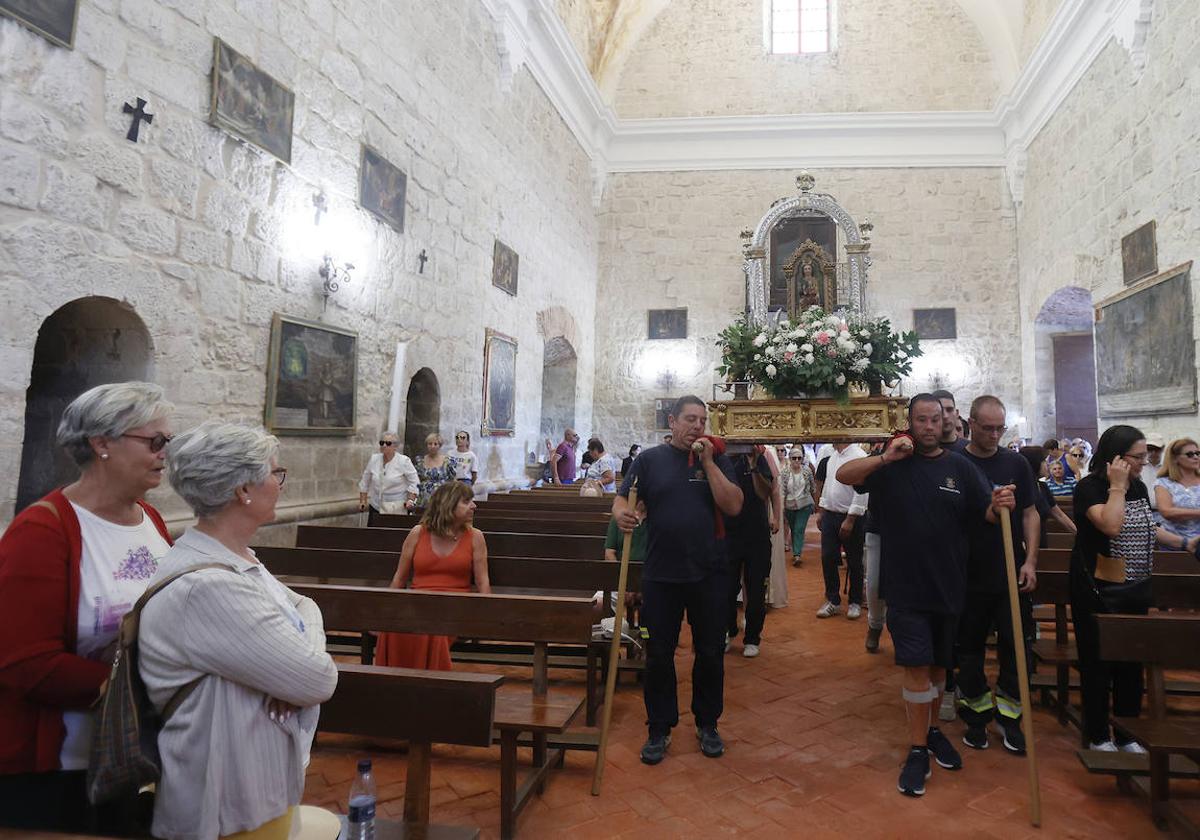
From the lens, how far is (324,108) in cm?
641

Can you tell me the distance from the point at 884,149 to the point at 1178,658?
14.4 metres

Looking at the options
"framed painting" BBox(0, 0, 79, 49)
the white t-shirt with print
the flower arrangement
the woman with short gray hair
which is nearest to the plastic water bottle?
the woman with short gray hair

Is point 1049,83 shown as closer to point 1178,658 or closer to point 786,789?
point 1178,658

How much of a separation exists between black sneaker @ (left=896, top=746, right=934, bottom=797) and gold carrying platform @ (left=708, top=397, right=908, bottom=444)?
1.98 metres

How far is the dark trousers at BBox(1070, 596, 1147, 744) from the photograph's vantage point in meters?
3.20

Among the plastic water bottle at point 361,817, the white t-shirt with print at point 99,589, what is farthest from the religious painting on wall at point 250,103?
the plastic water bottle at point 361,817

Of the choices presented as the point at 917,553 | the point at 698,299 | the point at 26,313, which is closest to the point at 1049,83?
the point at 698,299

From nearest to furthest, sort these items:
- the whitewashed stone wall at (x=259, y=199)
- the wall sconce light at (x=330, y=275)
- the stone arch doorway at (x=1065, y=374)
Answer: the whitewashed stone wall at (x=259, y=199), the wall sconce light at (x=330, y=275), the stone arch doorway at (x=1065, y=374)

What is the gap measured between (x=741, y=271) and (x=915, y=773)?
13.2 metres

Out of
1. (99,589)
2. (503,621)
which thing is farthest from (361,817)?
(503,621)

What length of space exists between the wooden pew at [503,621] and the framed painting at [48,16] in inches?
134

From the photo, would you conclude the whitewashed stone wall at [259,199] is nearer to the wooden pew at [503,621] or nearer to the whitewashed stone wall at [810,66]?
the wooden pew at [503,621]

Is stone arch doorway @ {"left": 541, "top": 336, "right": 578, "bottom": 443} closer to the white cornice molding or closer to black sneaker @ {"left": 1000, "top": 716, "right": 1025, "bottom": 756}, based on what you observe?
the white cornice molding

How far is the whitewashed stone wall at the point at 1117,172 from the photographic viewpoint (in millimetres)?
7688
